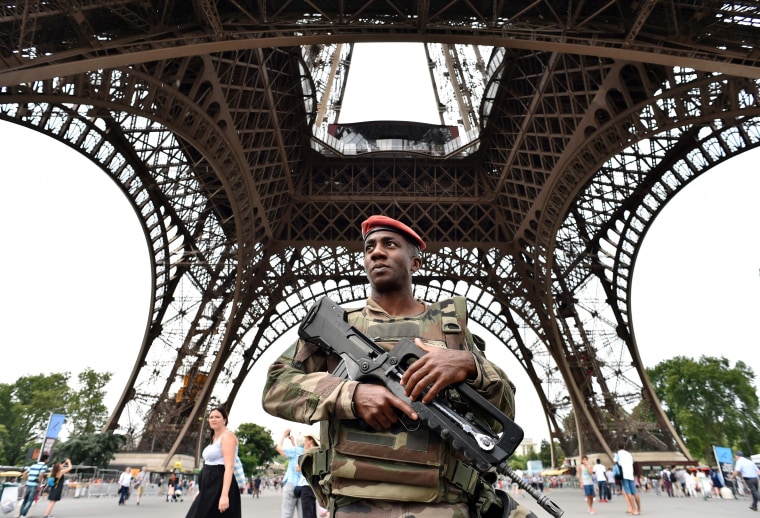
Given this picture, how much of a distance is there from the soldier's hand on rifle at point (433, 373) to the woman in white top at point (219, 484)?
3912mm

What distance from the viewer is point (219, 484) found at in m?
5.61

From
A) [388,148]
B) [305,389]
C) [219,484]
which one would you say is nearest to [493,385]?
[305,389]

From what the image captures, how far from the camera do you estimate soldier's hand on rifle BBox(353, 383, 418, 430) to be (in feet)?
7.05

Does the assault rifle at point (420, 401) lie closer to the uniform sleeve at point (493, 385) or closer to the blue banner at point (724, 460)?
the uniform sleeve at point (493, 385)

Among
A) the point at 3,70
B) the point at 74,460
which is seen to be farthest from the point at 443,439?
the point at 74,460

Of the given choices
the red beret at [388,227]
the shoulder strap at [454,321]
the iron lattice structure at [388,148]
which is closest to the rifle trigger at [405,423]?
the shoulder strap at [454,321]

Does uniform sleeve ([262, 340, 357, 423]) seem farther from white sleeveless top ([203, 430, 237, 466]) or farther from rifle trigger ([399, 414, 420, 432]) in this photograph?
white sleeveless top ([203, 430, 237, 466])

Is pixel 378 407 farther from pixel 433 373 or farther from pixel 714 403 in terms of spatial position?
pixel 714 403

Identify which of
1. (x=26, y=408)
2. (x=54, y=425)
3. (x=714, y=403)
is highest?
(x=714, y=403)

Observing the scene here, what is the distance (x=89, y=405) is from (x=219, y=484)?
52.5 m

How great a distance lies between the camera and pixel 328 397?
7.27 ft

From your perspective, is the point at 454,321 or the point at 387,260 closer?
the point at 454,321

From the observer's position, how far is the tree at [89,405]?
49.9 metres

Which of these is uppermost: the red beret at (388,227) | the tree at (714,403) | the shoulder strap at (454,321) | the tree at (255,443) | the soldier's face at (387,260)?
the tree at (714,403)
